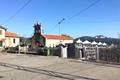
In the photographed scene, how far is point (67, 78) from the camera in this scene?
1241 centimetres

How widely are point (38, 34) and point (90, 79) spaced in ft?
216

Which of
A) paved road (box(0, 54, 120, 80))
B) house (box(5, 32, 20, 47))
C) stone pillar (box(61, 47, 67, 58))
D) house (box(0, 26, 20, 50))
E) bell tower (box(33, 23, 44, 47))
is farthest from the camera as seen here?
bell tower (box(33, 23, 44, 47))

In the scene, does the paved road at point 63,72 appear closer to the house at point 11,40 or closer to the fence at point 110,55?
the fence at point 110,55

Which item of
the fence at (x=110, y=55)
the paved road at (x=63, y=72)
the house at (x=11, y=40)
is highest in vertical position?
the house at (x=11, y=40)

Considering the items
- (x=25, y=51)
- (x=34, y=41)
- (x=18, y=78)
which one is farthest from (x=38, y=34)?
(x=18, y=78)

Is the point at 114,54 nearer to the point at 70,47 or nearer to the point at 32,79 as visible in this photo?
the point at 70,47

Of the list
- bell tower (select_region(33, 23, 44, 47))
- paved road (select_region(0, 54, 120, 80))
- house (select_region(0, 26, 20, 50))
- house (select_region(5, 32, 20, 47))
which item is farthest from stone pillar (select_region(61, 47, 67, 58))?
bell tower (select_region(33, 23, 44, 47))

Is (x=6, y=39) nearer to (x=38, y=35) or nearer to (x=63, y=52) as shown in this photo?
(x=38, y=35)

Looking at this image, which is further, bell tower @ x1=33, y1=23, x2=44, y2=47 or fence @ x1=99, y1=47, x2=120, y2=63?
bell tower @ x1=33, y1=23, x2=44, y2=47

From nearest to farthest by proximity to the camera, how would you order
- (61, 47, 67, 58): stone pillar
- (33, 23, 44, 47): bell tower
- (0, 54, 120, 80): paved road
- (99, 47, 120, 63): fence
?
(0, 54, 120, 80): paved road → (99, 47, 120, 63): fence → (61, 47, 67, 58): stone pillar → (33, 23, 44, 47): bell tower

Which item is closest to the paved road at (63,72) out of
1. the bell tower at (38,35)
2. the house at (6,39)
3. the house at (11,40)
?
the house at (6,39)

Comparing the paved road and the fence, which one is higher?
the fence

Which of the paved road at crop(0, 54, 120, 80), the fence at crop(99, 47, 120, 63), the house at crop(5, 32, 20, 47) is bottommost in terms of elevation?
the paved road at crop(0, 54, 120, 80)

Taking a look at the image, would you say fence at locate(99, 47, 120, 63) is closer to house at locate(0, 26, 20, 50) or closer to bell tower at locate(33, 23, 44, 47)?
house at locate(0, 26, 20, 50)
